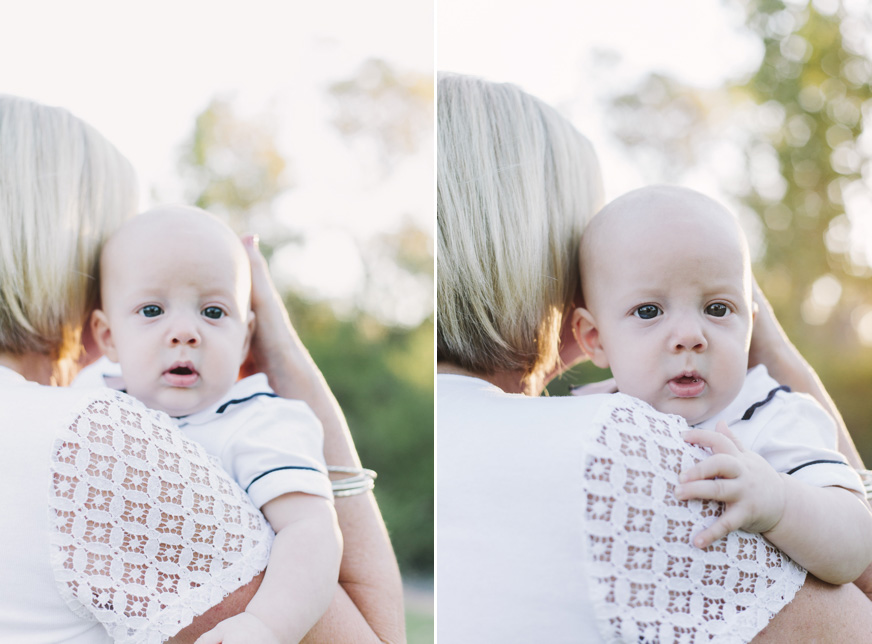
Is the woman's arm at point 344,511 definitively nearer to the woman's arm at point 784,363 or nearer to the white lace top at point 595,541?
the white lace top at point 595,541

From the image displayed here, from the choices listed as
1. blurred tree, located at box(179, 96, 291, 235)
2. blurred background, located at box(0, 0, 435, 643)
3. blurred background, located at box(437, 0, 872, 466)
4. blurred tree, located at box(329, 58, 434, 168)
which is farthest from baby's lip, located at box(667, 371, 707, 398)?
blurred tree, located at box(179, 96, 291, 235)

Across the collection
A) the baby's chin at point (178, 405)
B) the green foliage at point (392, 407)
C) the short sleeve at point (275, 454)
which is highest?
the baby's chin at point (178, 405)

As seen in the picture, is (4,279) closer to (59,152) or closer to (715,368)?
(59,152)

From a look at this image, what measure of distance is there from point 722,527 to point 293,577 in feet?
2.05

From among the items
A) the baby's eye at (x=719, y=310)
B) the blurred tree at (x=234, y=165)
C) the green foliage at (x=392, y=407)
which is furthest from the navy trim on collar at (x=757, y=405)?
the blurred tree at (x=234, y=165)

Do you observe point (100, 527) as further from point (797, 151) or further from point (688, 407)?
point (797, 151)

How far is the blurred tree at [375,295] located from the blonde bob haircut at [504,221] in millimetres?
4403

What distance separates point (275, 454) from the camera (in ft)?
4.22

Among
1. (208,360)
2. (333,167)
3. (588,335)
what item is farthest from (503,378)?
(333,167)

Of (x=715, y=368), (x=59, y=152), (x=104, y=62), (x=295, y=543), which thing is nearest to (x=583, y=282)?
(x=715, y=368)

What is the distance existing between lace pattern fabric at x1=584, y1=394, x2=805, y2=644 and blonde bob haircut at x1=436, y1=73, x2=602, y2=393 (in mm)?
366

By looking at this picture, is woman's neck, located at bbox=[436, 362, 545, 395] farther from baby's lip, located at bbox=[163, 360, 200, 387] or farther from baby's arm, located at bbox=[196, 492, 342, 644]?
baby's lip, located at bbox=[163, 360, 200, 387]

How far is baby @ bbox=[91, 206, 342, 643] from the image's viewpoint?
126 cm

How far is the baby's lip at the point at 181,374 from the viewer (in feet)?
4.50
